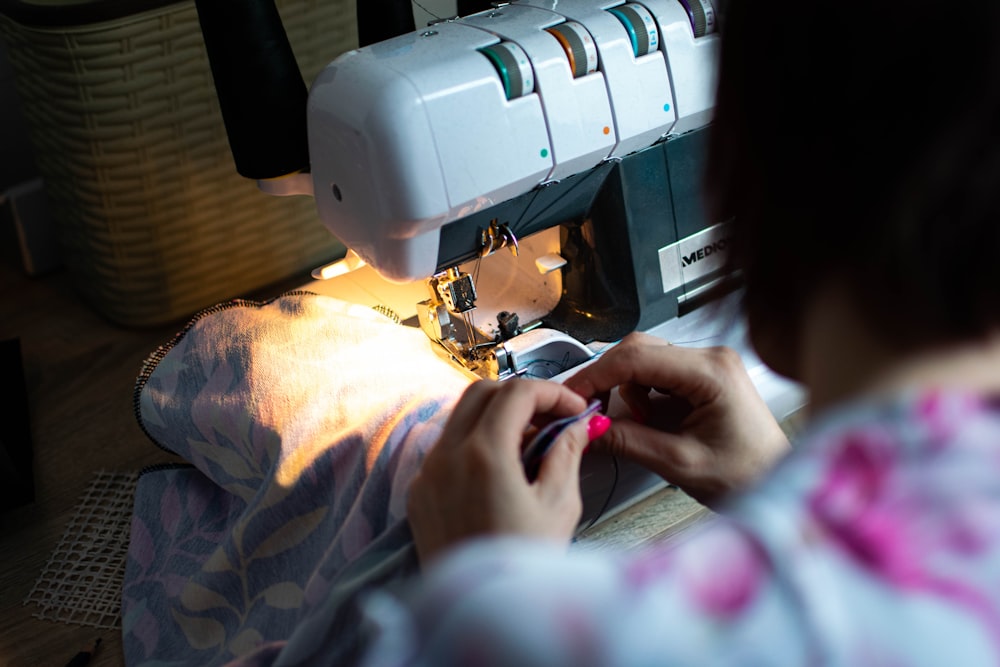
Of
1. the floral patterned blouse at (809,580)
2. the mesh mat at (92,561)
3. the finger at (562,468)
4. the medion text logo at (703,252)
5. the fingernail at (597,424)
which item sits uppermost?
the floral patterned blouse at (809,580)

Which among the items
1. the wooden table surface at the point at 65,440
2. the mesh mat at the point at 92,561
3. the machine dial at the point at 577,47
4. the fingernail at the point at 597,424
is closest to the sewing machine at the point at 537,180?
the machine dial at the point at 577,47

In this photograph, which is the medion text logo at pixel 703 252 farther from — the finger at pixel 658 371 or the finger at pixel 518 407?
the finger at pixel 518 407

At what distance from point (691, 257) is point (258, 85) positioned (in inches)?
20.8

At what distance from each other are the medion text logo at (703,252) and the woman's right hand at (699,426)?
11.4 inches

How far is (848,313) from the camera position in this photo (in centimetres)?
48

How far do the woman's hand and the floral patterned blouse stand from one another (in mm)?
231

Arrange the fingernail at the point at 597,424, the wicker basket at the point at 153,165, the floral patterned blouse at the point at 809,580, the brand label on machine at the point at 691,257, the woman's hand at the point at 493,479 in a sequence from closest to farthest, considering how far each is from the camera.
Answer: the floral patterned blouse at the point at 809,580
the woman's hand at the point at 493,479
the fingernail at the point at 597,424
the brand label on machine at the point at 691,257
the wicker basket at the point at 153,165

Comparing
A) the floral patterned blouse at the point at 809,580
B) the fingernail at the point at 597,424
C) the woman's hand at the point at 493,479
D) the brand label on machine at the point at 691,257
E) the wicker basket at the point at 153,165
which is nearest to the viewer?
the floral patterned blouse at the point at 809,580

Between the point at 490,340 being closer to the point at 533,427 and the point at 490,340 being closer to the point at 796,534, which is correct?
the point at 533,427

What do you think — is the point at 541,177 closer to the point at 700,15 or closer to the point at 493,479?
the point at 700,15

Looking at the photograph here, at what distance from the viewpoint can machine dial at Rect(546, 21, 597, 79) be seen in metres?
0.97

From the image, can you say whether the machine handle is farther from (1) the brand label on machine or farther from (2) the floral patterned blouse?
(2) the floral patterned blouse

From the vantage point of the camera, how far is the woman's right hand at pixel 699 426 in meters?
0.89

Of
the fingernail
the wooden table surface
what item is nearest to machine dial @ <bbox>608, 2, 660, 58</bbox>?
the fingernail
